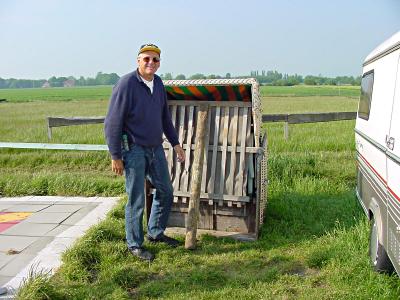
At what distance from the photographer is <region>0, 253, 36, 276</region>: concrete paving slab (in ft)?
12.7

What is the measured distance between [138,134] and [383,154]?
226 cm

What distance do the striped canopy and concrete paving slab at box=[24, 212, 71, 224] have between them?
7.12 ft

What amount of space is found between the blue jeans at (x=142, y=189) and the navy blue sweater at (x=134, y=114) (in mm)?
137

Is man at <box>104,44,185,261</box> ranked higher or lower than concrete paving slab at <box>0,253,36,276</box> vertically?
higher

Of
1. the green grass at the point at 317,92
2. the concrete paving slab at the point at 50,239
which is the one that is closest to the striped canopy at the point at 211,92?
the concrete paving slab at the point at 50,239

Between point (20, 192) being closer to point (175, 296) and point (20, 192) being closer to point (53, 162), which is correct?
point (53, 162)

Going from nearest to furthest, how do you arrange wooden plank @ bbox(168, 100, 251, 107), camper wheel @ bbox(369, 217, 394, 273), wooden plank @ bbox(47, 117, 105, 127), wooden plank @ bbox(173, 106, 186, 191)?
1. camper wheel @ bbox(369, 217, 394, 273)
2. wooden plank @ bbox(168, 100, 251, 107)
3. wooden plank @ bbox(173, 106, 186, 191)
4. wooden plank @ bbox(47, 117, 105, 127)

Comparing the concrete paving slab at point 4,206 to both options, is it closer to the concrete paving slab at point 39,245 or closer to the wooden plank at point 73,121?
the concrete paving slab at point 39,245

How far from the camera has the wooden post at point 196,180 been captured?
4.49m

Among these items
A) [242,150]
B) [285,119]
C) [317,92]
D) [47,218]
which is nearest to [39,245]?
[47,218]

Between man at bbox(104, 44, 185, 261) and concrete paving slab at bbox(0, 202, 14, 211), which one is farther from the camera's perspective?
concrete paving slab at bbox(0, 202, 14, 211)

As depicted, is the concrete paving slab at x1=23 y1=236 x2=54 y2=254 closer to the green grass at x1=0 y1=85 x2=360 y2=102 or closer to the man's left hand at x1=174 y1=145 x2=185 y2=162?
the man's left hand at x1=174 y1=145 x2=185 y2=162

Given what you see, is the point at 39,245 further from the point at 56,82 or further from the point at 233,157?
the point at 56,82

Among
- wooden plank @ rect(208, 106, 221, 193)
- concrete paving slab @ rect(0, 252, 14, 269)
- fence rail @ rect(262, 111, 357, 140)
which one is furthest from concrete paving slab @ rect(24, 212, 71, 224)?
fence rail @ rect(262, 111, 357, 140)
